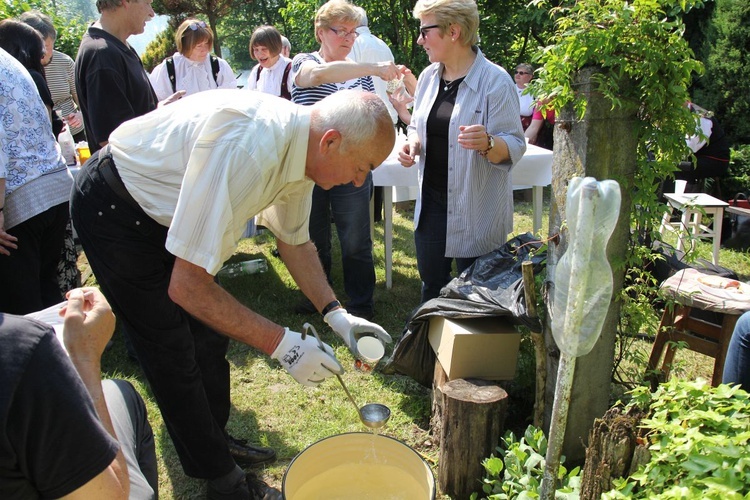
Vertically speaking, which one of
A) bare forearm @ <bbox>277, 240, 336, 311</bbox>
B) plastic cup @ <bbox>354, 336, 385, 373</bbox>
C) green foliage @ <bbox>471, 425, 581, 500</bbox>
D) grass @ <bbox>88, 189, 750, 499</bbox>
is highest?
bare forearm @ <bbox>277, 240, 336, 311</bbox>

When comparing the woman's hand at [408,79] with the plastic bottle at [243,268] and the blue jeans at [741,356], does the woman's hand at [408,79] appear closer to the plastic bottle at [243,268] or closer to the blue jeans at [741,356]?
the plastic bottle at [243,268]

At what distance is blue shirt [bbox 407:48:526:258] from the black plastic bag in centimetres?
18

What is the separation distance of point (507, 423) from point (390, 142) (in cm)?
161

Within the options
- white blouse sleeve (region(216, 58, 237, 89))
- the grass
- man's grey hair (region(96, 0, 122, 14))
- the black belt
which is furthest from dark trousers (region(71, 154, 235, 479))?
white blouse sleeve (region(216, 58, 237, 89))

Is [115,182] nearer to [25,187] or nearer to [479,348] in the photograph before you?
[25,187]

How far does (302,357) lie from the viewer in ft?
5.78

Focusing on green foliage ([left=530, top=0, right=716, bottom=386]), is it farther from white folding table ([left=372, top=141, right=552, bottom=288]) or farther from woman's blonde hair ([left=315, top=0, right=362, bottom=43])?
white folding table ([left=372, top=141, right=552, bottom=288])

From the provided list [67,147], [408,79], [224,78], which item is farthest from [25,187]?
[224,78]

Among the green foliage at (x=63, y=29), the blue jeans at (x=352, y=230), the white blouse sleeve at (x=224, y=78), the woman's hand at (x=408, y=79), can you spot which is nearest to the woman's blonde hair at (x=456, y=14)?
the woman's hand at (x=408, y=79)

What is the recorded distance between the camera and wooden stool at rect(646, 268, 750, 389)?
9.04 feet

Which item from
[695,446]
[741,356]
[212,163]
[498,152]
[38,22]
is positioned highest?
[38,22]

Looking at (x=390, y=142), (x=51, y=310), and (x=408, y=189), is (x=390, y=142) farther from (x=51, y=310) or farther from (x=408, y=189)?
(x=408, y=189)

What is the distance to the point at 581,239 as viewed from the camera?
4.33 ft

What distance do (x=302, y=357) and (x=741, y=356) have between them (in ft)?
Answer: 5.28
